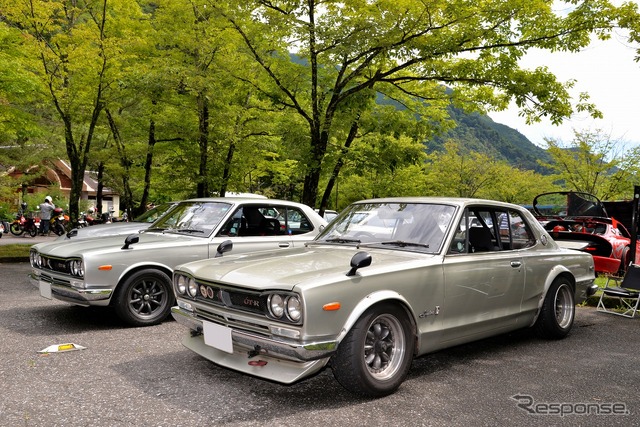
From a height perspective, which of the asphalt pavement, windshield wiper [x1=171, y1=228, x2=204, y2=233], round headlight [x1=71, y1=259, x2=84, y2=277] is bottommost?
the asphalt pavement

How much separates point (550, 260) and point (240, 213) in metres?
3.83

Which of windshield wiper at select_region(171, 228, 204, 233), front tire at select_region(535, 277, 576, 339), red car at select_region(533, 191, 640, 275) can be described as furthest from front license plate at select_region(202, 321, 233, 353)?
red car at select_region(533, 191, 640, 275)

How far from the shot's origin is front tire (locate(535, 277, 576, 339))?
547 cm

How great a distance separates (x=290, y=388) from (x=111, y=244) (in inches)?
125

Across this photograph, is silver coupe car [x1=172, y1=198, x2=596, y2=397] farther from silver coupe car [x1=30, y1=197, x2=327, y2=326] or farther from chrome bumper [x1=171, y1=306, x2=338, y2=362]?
silver coupe car [x1=30, y1=197, x2=327, y2=326]

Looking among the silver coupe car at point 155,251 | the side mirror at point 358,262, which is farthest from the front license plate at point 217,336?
the silver coupe car at point 155,251

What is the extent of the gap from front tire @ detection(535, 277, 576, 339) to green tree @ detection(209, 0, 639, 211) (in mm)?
6463

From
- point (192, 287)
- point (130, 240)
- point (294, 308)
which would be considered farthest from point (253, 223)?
point (294, 308)

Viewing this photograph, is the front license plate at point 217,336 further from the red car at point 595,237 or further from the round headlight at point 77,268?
the red car at point 595,237

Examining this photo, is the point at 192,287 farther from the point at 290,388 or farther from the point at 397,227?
the point at 397,227

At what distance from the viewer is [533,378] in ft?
14.2

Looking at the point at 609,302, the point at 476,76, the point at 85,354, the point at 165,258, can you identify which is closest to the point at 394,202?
the point at 165,258

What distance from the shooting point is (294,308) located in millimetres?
3408

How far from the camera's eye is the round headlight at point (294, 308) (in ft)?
11.1
